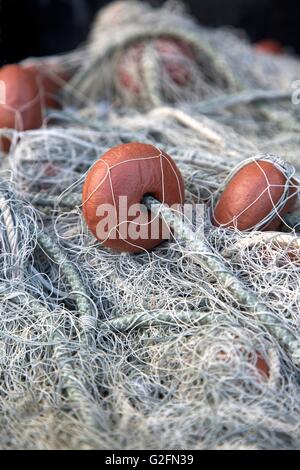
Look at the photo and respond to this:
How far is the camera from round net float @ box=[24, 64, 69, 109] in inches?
116

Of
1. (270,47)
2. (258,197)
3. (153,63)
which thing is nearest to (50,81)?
(153,63)

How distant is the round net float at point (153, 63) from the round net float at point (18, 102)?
77 centimetres

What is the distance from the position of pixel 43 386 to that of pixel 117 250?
1.75 feet

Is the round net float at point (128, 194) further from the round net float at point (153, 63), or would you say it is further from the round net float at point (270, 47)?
the round net float at point (270, 47)

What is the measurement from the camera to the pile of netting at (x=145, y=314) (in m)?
1.35

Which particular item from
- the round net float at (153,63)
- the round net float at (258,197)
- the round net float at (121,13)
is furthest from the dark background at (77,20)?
the round net float at (258,197)

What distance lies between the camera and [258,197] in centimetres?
180

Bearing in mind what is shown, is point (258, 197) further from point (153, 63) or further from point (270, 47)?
point (270, 47)

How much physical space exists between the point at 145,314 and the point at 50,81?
6.39 ft

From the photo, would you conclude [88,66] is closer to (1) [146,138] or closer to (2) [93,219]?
(1) [146,138]

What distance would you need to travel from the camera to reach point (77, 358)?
5.08 feet

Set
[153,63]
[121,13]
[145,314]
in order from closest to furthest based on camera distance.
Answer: [145,314], [153,63], [121,13]

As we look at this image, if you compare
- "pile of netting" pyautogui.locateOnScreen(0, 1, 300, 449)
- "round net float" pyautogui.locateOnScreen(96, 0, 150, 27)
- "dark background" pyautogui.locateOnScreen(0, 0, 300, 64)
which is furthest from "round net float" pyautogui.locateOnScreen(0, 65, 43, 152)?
"round net float" pyautogui.locateOnScreen(96, 0, 150, 27)

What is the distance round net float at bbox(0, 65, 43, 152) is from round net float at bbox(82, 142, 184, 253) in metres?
0.89
